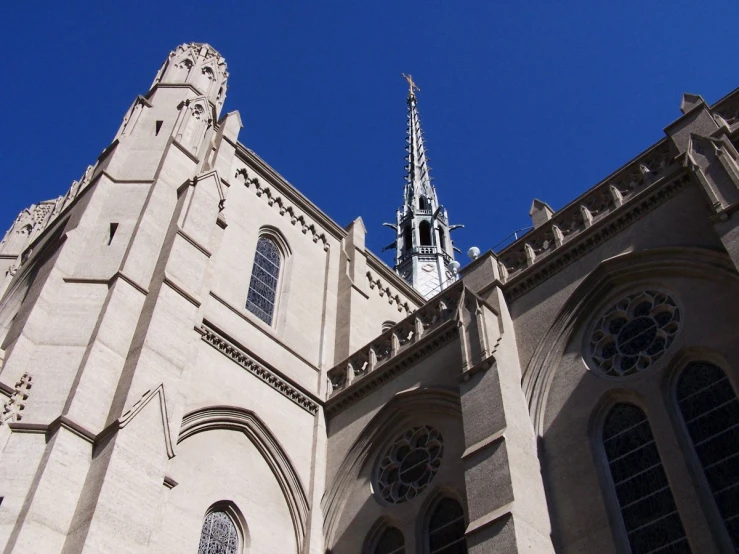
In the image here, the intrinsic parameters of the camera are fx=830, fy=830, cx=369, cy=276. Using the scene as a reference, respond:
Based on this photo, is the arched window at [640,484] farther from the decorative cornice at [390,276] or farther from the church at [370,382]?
the decorative cornice at [390,276]

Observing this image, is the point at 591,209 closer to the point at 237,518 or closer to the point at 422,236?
the point at 237,518

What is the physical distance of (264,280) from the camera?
61.5 feet

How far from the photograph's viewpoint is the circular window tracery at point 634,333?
11875mm

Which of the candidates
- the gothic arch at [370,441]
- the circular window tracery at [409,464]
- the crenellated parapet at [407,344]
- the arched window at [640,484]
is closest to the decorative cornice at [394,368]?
the crenellated parapet at [407,344]

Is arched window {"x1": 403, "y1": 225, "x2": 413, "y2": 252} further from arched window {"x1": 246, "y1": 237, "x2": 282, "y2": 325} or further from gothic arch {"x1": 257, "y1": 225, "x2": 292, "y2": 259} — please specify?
arched window {"x1": 246, "y1": 237, "x2": 282, "y2": 325}

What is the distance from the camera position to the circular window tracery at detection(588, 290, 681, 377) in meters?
11.9

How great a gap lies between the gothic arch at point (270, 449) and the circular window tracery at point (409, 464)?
1504 millimetres

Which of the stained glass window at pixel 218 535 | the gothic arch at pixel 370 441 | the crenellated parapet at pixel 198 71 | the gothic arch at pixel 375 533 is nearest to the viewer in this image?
the stained glass window at pixel 218 535

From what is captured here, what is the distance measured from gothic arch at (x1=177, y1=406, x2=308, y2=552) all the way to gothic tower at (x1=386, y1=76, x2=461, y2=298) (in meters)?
21.0

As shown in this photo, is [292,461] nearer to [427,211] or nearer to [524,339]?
[524,339]

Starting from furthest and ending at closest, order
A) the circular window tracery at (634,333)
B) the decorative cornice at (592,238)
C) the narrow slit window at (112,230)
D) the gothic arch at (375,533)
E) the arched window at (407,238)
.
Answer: the arched window at (407,238) → the narrow slit window at (112,230) → the gothic arch at (375,533) → the decorative cornice at (592,238) → the circular window tracery at (634,333)

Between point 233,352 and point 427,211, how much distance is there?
2987cm

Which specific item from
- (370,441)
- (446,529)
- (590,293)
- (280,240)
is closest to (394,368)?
(370,441)

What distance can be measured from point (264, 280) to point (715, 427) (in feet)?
35.3
